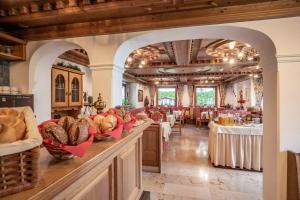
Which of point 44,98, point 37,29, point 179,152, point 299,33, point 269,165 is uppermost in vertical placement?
point 37,29

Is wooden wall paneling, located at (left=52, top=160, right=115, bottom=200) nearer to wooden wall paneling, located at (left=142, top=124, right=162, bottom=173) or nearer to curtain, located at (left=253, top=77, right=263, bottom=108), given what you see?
wooden wall paneling, located at (left=142, top=124, right=162, bottom=173)

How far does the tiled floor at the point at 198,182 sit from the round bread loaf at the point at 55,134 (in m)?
2.40

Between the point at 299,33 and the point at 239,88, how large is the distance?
998cm

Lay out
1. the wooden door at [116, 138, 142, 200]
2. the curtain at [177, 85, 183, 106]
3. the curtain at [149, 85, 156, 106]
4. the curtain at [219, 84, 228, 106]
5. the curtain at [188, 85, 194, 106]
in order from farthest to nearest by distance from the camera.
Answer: the curtain at [149, 85, 156, 106], the curtain at [177, 85, 183, 106], the curtain at [188, 85, 194, 106], the curtain at [219, 84, 228, 106], the wooden door at [116, 138, 142, 200]

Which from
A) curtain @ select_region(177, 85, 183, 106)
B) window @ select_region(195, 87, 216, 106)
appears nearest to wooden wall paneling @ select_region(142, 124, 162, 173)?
curtain @ select_region(177, 85, 183, 106)

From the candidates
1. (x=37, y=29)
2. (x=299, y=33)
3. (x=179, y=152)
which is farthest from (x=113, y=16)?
(x=179, y=152)

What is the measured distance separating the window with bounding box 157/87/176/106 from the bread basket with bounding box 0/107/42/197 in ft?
42.9

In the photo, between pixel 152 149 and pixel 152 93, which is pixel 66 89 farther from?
pixel 152 93

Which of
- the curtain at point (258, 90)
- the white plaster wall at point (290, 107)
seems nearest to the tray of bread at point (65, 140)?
the white plaster wall at point (290, 107)

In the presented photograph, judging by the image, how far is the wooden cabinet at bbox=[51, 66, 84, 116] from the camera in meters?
3.81

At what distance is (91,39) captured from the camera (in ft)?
8.13

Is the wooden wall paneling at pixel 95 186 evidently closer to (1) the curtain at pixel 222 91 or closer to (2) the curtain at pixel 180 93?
(2) the curtain at pixel 180 93

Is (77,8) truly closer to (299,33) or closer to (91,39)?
(91,39)

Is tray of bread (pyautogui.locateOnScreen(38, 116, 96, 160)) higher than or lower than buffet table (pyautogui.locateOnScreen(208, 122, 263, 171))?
higher
